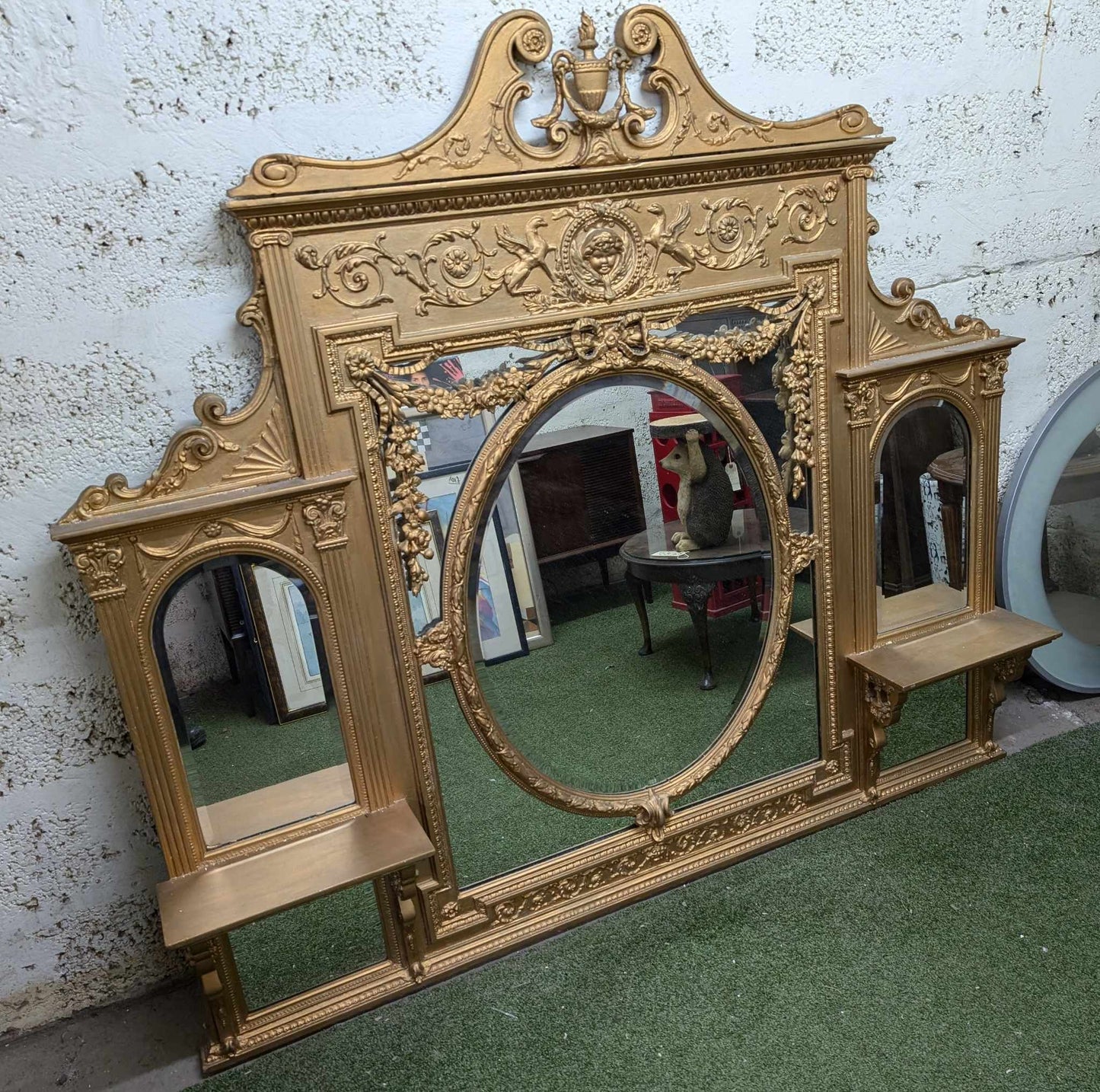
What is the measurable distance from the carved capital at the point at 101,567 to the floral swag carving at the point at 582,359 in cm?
47

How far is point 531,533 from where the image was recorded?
1.86 m

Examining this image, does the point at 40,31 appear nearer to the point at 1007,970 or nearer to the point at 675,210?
the point at 675,210

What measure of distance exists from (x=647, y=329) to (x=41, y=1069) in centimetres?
190

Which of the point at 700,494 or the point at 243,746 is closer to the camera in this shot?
the point at 243,746

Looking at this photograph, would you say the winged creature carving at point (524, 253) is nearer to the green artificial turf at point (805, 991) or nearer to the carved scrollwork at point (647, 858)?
the carved scrollwork at point (647, 858)

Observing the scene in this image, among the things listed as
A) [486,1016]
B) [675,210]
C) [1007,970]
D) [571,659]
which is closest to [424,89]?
[675,210]

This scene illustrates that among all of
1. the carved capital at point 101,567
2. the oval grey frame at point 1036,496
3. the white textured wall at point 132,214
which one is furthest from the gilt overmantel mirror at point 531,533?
the oval grey frame at point 1036,496

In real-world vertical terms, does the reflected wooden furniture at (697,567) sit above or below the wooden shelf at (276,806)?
above

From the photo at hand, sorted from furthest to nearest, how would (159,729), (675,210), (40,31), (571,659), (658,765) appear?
(658,765) < (571,659) < (675,210) < (159,729) < (40,31)

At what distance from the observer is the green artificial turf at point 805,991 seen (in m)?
1.69

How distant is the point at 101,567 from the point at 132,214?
0.59m

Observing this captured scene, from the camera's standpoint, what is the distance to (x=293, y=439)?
5.39ft

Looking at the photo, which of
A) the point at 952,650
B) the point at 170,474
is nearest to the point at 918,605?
the point at 952,650

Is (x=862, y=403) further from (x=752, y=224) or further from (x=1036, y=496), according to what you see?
(x=1036, y=496)
